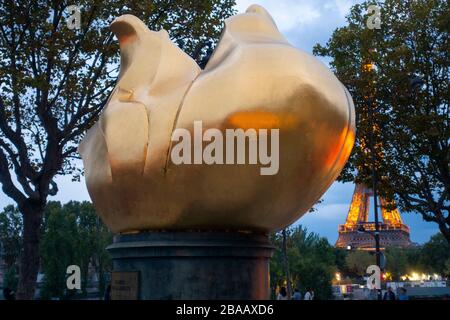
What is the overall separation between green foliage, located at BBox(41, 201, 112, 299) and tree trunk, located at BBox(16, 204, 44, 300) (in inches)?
1291

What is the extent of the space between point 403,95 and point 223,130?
16.1 metres

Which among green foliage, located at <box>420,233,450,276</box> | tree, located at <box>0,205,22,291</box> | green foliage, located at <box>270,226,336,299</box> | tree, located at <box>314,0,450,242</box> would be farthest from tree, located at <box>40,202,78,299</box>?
green foliage, located at <box>420,233,450,276</box>

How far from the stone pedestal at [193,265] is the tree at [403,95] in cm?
1495

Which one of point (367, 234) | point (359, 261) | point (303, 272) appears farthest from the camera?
point (367, 234)

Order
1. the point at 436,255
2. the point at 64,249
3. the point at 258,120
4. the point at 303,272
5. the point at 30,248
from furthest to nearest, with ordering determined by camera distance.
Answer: the point at 436,255, the point at 303,272, the point at 64,249, the point at 30,248, the point at 258,120

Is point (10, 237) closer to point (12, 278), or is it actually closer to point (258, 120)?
point (12, 278)

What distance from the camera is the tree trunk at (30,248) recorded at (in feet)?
50.6

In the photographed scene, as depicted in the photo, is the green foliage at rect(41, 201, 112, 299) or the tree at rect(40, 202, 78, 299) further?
the green foliage at rect(41, 201, 112, 299)

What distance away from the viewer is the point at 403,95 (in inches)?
833

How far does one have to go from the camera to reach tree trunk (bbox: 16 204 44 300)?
607 inches

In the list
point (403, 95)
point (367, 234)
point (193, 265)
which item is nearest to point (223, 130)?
point (193, 265)

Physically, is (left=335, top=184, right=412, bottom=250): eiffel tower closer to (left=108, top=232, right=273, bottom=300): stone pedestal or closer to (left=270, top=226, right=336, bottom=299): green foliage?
(left=270, top=226, right=336, bottom=299): green foliage

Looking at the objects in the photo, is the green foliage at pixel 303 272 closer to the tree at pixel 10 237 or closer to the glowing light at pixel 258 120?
the tree at pixel 10 237
